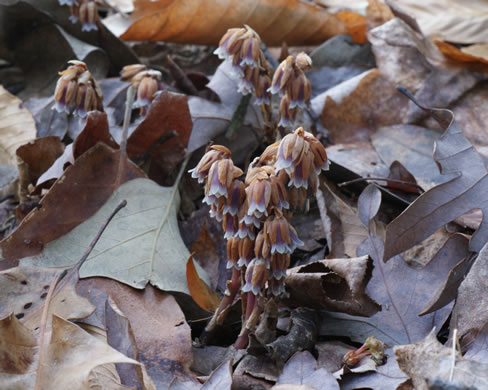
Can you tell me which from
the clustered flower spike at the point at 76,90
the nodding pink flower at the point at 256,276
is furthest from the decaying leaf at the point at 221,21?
the nodding pink flower at the point at 256,276

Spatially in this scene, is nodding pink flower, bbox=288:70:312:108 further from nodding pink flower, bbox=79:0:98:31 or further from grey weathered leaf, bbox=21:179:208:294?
nodding pink flower, bbox=79:0:98:31

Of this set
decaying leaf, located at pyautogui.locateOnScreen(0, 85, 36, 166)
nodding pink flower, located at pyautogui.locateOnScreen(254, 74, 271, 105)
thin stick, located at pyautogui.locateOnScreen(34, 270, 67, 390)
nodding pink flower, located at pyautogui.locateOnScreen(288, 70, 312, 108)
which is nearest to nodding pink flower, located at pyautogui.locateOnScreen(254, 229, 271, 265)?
thin stick, located at pyautogui.locateOnScreen(34, 270, 67, 390)

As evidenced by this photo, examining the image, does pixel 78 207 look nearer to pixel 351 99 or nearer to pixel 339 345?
pixel 339 345

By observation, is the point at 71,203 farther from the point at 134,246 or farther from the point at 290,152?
the point at 290,152

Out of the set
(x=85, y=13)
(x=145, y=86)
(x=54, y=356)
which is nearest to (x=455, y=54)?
(x=145, y=86)

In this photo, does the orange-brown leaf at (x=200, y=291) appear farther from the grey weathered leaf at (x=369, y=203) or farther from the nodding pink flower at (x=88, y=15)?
the nodding pink flower at (x=88, y=15)

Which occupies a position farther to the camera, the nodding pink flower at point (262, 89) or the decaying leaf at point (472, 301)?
the nodding pink flower at point (262, 89)
